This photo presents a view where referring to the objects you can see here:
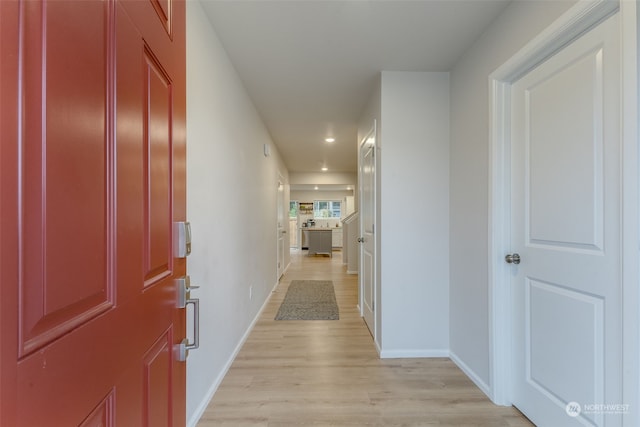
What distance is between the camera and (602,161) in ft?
4.04

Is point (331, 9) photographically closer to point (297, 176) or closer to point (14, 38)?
point (14, 38)

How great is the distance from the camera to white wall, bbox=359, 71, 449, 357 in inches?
94.9

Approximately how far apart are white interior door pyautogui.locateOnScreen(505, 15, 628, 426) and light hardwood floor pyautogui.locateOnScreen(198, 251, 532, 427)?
1.25 ft

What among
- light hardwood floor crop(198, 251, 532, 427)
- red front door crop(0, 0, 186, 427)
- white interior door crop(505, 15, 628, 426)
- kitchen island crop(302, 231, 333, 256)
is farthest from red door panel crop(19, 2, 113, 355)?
kitchen island crop(302, 231, 333, 256)

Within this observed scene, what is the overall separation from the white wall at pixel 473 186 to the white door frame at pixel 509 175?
74 mm

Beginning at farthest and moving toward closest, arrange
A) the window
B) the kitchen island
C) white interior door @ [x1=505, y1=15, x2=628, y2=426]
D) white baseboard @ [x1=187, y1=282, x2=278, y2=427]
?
1. the window
2. the kitchen island
3. white baseboard @ [x1=187, y1=282, x2=278, y2=427]
4. white interior door @ [x1=505, y1=15, x2=628, y2=426]

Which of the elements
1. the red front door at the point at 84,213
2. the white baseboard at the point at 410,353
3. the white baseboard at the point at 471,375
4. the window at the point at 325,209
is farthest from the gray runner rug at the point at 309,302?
the window at the point at 325,209

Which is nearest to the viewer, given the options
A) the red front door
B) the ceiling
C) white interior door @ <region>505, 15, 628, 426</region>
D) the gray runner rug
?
the red front door

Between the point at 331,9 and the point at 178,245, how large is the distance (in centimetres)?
160

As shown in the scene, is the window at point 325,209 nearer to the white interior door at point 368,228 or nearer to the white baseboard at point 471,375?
the white interior door at point 368,228

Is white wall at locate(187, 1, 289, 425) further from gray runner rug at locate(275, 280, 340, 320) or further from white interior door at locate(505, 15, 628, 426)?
white interior door at locate(505, 15, 628, 426)

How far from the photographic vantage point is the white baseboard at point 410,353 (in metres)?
2.40

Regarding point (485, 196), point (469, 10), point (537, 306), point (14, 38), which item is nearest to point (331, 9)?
point (469, 10)

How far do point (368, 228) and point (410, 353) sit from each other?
122 centimetres
